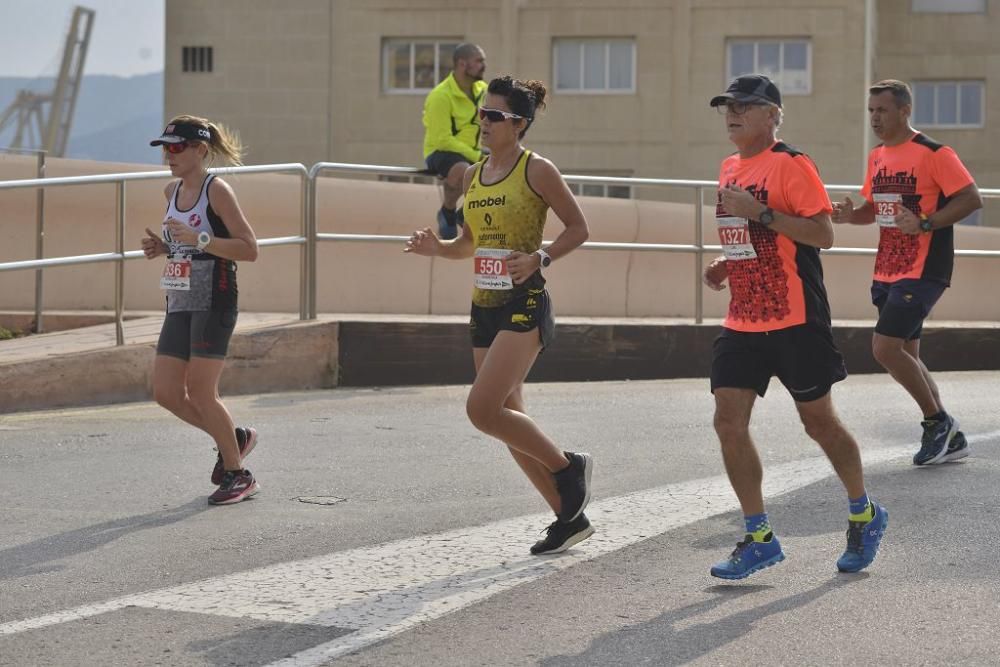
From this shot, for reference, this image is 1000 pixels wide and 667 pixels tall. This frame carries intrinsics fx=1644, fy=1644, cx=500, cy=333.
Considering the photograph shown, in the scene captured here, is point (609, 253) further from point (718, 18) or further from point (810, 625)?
point (718, 18)

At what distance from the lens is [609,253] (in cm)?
1367

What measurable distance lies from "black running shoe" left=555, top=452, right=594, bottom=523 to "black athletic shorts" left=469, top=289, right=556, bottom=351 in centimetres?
48

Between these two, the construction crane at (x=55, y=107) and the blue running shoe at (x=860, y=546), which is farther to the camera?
the construction crane at (x=55, y=107)

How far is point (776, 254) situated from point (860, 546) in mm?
1047

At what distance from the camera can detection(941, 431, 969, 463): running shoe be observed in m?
7.93

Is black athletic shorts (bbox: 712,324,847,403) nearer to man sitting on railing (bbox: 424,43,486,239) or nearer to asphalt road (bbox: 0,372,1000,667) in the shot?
asphalt road (bbox: 0,372,1000,667)

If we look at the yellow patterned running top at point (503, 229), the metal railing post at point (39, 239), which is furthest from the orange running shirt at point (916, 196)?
the metal railing post at point (39, 239)

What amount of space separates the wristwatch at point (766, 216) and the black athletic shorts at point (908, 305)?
9.20 feet

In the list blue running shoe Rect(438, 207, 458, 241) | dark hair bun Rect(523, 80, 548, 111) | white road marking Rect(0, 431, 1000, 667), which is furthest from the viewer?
blue running shoe Rect(438, 207, 458, 241)

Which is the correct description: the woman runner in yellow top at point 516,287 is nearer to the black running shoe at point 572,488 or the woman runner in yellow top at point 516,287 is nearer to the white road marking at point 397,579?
the black running shoe at point 572,488

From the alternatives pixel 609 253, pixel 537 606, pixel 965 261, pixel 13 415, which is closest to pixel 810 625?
pixel 537 606

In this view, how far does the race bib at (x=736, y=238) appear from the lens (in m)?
5.65

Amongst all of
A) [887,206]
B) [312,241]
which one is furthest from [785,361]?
[312,241]

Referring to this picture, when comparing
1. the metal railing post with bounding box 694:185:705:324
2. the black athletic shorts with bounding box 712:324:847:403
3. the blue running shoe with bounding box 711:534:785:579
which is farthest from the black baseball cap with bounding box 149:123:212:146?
the metal railing post with bounding box 694:185:705:324
